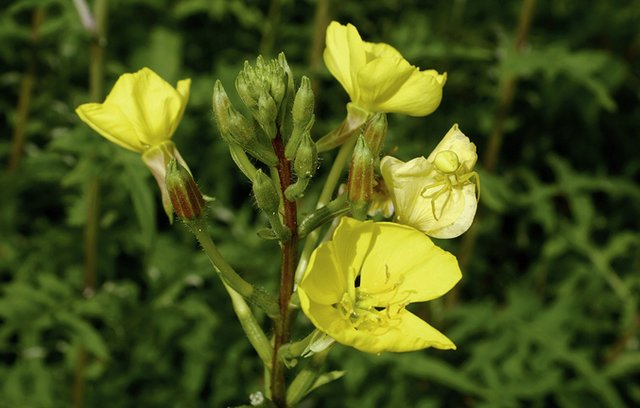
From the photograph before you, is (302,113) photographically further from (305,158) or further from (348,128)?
(348,128)

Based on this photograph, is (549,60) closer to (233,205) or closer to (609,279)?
(609,279)

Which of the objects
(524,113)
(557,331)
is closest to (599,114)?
(524,113)

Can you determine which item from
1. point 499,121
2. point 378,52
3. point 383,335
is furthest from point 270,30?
point 383,335

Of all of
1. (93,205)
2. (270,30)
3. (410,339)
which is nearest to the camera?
(410,339)

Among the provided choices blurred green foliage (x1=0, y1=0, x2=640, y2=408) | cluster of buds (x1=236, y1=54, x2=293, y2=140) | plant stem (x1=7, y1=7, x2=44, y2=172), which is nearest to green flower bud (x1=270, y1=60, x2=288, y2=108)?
cluster of buds (x1=236, y1=54, x2=293, y2=140)

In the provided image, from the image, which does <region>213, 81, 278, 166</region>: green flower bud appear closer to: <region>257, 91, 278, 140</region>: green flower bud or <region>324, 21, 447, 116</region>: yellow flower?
<region>257, 91, 278, 140</region>: green flower bud

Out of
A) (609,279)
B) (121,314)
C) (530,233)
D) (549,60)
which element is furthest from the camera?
(530,233)
